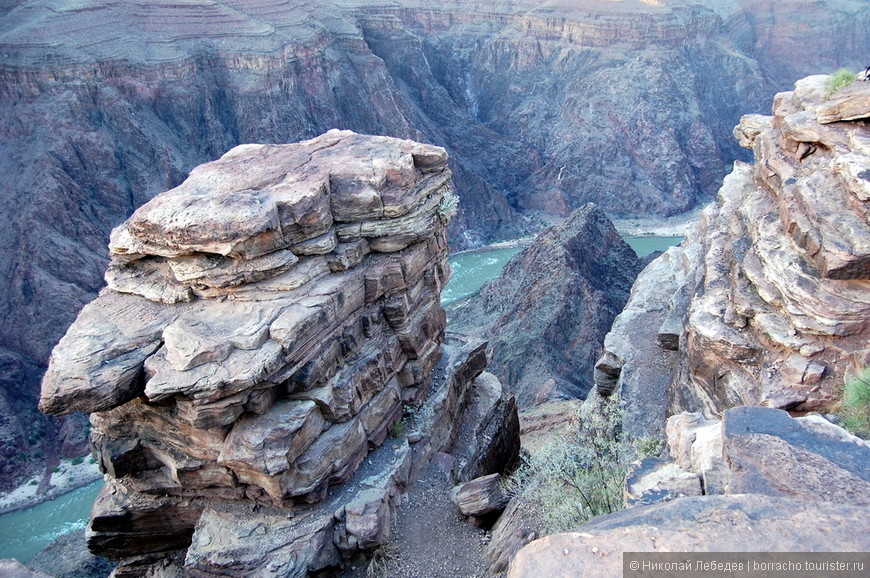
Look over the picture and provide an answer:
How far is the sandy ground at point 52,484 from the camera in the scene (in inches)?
1246

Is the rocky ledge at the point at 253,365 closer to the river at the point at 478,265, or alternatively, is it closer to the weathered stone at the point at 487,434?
the weathered stone at the point at 487,434

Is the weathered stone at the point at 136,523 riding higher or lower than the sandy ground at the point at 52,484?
higher

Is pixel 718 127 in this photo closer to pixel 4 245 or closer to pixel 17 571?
pixel 4 245

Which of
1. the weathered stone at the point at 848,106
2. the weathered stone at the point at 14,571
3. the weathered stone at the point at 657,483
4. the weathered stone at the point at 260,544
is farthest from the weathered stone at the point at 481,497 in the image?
the weathered stone at the point at 848,106

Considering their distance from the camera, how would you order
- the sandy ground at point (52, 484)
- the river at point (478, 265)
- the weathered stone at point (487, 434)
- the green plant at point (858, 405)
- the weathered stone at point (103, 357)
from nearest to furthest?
the green plant at point (858, 405), the weathered stone at point (103, 357), the weathered stone at point (487, 434), the sandy ground at point (52, 484), the river at point (478, 265)

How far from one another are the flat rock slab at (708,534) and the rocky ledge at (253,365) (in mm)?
9047

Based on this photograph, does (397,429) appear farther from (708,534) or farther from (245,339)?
(708,534)

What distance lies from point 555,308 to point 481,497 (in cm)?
1988

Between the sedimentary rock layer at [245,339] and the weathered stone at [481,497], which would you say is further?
the weathered stone at [481,497]

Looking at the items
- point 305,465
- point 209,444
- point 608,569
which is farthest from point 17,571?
point 608,569

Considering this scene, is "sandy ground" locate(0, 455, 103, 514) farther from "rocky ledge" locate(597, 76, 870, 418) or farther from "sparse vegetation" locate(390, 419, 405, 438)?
"rocky ledge" locate(597, 76, 870, 418)

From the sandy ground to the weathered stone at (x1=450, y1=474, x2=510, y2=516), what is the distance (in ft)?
75.7

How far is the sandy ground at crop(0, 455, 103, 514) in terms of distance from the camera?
1246 inches

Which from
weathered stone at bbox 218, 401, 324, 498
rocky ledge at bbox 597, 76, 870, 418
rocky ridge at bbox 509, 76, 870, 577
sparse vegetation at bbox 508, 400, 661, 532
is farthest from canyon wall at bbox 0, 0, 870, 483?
rocky ledge at bbox 597, 76, 870, 418
